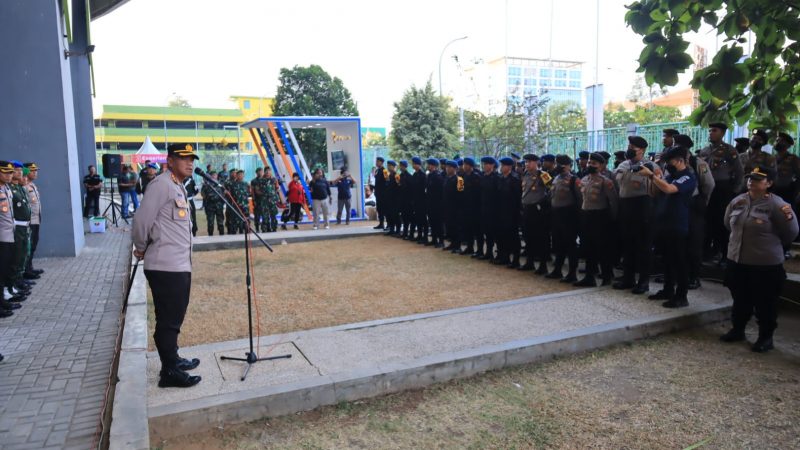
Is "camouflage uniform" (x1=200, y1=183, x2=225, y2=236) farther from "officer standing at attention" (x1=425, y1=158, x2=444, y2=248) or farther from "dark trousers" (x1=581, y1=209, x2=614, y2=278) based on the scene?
"dark trousers" (x1=581, y1=209, x2=614, y2=278)

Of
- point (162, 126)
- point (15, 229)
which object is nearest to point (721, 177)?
point (15, 229)

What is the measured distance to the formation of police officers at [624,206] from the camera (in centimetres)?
648

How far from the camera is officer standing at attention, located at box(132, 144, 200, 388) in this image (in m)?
4.19

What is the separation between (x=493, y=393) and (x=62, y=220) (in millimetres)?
9887

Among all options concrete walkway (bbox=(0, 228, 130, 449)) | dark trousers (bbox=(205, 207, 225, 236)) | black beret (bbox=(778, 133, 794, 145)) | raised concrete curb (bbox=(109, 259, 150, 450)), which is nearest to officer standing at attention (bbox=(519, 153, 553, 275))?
black beret (bbox=(778, 133, 794, 145))

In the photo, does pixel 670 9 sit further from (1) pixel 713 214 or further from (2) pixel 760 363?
(1) pixel 713 214

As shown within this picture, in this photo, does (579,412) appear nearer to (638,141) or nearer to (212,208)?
(638,141)

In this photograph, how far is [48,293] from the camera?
312 inches

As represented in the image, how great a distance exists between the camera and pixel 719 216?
27.5 feet

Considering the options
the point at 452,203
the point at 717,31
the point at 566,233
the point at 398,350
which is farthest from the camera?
the point at 452,203

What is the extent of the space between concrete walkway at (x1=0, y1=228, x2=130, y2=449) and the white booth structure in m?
8.50

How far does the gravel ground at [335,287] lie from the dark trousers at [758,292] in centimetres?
251

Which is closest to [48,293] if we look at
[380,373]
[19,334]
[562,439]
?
[19,334]

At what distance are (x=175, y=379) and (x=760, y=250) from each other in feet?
17.8
